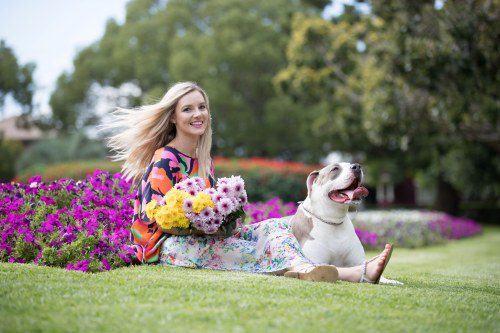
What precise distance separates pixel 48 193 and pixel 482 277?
5557 millimetres

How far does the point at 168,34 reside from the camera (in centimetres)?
3184

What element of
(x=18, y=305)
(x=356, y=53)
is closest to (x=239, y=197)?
(x=18, y=305)

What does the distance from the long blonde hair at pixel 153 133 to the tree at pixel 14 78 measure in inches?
1075

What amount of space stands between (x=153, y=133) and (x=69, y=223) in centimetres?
142

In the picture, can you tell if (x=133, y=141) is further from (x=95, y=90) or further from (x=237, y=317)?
(x=95, y=90)

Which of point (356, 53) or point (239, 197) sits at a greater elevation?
point (356, 53)

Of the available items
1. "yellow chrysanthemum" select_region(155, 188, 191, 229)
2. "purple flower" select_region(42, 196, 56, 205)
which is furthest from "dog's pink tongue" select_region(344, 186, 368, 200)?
"purple flower" select_region(42, 196, 56, 205)

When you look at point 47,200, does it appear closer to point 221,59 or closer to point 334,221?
point 334,221

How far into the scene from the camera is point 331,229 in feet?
17.9

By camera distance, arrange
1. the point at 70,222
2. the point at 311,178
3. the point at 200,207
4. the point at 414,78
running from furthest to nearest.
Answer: the point at 414,78, the point at 70,222, the point at 311,178, the point at 200,207

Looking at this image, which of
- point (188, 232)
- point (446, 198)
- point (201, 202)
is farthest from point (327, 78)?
point (201, 202)

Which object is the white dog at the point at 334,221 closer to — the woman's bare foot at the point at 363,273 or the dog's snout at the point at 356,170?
the dog's snout at the point at 356,170

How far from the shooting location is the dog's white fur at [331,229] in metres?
5.39

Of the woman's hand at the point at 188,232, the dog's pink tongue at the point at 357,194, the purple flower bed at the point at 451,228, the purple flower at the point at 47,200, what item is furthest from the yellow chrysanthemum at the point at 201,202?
the purple flower bed at the point at 451,228
